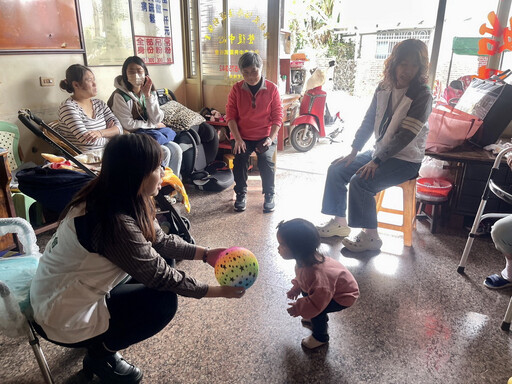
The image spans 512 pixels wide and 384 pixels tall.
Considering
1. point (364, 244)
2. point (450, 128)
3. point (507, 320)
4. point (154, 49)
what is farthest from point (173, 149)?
point (507, 320)

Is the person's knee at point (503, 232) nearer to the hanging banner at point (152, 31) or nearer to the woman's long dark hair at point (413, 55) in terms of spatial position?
the woman's long dark hair at point (413, 55)

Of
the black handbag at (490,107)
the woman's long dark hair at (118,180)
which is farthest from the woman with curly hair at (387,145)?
the woman's long dark hair at (118,180)

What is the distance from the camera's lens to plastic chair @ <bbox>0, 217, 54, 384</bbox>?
1.12 metres

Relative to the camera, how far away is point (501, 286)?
78.1 inches

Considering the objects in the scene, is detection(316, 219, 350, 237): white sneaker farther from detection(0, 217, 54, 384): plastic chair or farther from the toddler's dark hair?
detection(0, 217, 54, 384): plastic chair

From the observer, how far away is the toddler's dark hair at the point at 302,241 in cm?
143

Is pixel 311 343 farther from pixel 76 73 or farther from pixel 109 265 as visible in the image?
pixel 76 73

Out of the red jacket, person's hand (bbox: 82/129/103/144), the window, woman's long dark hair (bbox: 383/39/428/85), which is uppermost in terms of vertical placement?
the window

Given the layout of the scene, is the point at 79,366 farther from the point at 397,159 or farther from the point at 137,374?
the point at 397,159

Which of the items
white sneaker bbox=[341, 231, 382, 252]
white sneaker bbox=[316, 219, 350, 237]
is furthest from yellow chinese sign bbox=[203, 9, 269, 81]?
white sneaker bbox=[341, 231, 382, 252]

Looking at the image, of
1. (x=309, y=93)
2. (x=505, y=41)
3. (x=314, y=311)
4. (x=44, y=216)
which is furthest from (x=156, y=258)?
(x=309, y=93)

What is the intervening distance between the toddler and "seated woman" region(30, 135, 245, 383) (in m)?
0.33

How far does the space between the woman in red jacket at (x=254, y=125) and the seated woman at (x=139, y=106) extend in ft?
1.78

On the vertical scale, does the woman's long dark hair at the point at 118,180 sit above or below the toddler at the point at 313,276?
above
